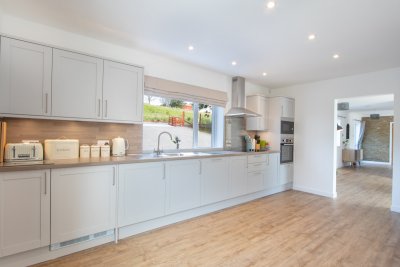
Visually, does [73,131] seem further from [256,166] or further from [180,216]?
[256,166]

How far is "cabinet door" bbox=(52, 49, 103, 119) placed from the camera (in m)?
2.37

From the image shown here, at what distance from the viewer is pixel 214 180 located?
344cm

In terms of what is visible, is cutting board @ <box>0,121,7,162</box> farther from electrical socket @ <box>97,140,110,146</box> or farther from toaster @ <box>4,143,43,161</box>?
electrical socket @ <box>97,140,110,146</box>

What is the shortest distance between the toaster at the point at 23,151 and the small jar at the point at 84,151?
0.41m

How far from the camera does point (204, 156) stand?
10.8 feet

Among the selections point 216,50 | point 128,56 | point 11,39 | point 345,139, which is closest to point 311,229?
point 216,50

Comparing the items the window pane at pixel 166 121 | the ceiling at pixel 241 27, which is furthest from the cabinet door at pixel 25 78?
the window pane at pixel 166 121

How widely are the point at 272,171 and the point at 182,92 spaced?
2.53 m

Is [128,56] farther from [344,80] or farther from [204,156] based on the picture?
[344,80]

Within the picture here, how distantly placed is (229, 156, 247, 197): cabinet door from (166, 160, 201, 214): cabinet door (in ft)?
2.46

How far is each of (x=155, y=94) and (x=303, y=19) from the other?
220 centimetres

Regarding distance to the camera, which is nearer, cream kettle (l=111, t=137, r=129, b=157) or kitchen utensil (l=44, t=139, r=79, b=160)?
kitchen utensil (l=44, t=139, r=79, b=160)

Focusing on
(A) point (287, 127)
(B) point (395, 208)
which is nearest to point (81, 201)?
(A) point (287, 127)

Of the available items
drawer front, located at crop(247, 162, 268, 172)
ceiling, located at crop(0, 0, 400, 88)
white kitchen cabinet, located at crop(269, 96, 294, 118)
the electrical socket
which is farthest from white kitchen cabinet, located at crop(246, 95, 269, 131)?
the electrical socket
